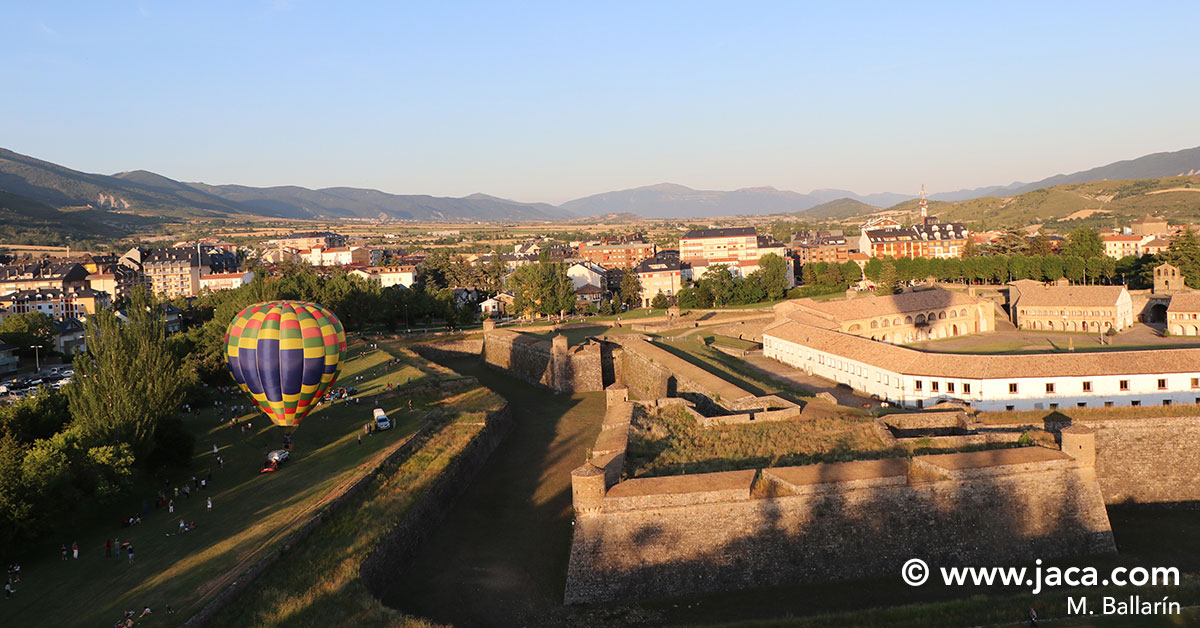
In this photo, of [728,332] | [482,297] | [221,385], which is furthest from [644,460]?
[482,297]

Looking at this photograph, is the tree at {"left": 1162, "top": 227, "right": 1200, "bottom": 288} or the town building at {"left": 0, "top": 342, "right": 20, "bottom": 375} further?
the tree at {"left": 1162, "top": 227, "right": 1200, "bottom": 288}

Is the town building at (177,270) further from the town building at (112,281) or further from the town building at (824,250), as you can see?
the town building at (824,250)

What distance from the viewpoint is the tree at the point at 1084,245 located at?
274 ft

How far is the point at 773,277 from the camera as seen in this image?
89.2 m

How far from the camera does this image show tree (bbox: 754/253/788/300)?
88.9m

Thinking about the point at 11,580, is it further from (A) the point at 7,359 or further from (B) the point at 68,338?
(B) the point at 68,338

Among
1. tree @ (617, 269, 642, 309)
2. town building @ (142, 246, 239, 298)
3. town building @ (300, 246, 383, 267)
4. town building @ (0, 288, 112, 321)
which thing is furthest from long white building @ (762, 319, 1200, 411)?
town building @ (300, 246, 383, 267)

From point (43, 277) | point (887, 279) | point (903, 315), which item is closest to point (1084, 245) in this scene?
point (887, 279)

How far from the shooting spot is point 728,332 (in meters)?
66.8

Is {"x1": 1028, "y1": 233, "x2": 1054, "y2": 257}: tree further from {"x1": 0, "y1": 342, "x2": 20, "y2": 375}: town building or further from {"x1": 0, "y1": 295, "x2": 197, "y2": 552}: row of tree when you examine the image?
{"x1": 0, "y1": 342, "x2": 20, "y2": 375}: town building

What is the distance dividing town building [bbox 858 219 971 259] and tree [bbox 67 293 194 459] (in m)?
105

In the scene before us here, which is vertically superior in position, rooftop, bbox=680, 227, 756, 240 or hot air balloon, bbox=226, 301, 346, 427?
rooftop, bbox=680, 227, 756, 240

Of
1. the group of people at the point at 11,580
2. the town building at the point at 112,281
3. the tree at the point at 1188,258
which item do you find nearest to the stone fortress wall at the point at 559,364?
the group of people at the point at 11,580

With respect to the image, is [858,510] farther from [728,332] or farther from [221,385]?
[728,332]
